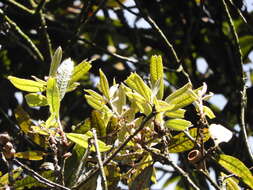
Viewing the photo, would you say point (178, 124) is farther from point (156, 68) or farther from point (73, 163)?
point (73, 163)

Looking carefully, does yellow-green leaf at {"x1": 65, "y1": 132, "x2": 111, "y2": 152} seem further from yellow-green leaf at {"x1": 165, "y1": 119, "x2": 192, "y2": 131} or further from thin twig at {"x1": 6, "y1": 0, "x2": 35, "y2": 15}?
thin twig at {"x1": 6, "y1": 0, "x2": 35, "y2": 15}

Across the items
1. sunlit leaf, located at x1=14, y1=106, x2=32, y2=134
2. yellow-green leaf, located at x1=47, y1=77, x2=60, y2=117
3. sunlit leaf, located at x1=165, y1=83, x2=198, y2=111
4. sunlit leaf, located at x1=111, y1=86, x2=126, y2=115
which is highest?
yellow-green leaf, located at x1=47, y1=77, x2=60, y2=117

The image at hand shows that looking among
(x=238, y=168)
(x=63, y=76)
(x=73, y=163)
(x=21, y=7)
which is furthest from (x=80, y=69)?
(x=21, y=7)

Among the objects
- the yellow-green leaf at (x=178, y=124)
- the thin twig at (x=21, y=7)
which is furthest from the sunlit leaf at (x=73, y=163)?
the thin twig at (x=21, y=7)

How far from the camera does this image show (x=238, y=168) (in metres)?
0.77

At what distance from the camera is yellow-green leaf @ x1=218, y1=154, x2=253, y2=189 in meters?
0.76

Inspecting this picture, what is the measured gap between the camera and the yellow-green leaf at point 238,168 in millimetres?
760

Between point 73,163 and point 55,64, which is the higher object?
point 55,64

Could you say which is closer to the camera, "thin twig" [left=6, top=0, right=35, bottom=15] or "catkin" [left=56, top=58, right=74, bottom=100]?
"catkin" [left=56, top=58, right=74, bottom=100]

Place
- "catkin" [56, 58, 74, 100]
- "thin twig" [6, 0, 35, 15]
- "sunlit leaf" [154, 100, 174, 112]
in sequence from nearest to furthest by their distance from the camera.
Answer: "sunlit leaf" [154, 100, 174, 112] < "catkin" [56, 58, 74, 100] < "thin twig" [6, 0, 35, 15]

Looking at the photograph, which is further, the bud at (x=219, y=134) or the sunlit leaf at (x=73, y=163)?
the sunlit leaf at (x=73, y=163)

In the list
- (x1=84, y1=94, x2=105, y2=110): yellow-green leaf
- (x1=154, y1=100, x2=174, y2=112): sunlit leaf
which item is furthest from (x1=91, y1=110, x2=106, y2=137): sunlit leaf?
(x1=154, y1=100, x2=174, y2=112): sunlit leaf

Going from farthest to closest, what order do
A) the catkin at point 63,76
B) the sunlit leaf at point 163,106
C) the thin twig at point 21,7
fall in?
1. the thin twig at point 21,7
2. the catkin at point 63,76
3. the sunlit leaf at point 163,106

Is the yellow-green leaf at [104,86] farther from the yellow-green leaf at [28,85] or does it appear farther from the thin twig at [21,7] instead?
the thin twig at [21,7]
